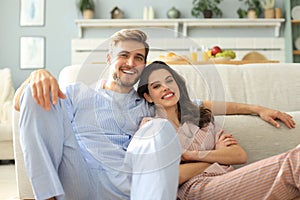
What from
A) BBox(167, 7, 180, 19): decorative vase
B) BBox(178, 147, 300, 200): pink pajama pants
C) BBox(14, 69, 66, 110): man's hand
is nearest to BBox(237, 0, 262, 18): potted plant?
BBox(167, 7, 180, 19): decorative vase

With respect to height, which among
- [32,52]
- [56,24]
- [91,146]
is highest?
[56,24]

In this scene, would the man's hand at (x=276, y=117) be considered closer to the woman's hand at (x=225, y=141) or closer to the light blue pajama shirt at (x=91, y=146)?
the woman's hand at (x=225, y=141)

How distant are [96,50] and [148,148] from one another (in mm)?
313

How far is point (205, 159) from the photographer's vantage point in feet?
5.15

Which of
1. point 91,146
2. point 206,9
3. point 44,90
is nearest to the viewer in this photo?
point 44,90

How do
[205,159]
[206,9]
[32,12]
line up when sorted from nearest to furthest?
[205,159], [206,9], [32,12]

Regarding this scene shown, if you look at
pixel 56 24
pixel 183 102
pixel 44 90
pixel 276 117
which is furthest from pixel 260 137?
pixel 56 24

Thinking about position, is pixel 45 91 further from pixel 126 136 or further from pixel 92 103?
pixel 126 136

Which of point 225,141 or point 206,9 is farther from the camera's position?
point 206,9

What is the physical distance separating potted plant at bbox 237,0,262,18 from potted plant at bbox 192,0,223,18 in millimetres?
226

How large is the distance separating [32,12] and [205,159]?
4.15 meters

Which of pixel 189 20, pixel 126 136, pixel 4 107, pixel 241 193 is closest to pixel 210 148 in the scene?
pixel 241 193

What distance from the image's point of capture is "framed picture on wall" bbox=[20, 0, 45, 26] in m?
5.25

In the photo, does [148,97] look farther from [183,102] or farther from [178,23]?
[178,23]
